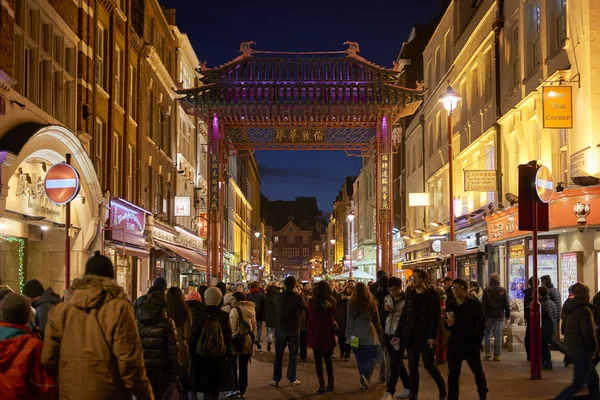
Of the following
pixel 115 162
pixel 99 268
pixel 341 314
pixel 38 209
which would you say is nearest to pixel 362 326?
pixel 341 314

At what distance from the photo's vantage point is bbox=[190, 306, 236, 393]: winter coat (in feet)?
34.1

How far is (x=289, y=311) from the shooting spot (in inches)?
541

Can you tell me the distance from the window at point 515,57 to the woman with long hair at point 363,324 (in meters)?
13.3

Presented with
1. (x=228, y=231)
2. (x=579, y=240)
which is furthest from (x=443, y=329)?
(x=228, y=231)

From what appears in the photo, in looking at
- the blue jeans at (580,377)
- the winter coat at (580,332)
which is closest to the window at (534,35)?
the winter coat at (580,332)

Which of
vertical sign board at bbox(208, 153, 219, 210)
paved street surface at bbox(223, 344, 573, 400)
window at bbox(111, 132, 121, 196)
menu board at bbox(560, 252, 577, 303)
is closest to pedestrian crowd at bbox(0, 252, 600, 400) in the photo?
paved street surface at bbox(223, 344, 573, 400)

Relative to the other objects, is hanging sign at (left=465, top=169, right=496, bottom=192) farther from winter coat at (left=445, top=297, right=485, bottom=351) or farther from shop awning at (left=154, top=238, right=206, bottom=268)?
winter coat at (left=445, top=297, right=485, bottom=351)

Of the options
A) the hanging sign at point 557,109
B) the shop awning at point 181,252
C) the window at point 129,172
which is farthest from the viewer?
the shop awning at point 181,252

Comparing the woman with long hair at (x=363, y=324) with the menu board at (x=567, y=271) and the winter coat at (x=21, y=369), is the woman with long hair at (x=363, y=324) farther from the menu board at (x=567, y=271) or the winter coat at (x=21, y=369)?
the menu board at (x=567, y=271)

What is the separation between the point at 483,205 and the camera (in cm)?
2905

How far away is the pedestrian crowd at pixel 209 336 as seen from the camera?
5.76 metres

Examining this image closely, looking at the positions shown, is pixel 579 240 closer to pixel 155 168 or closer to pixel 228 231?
pixel 155 168

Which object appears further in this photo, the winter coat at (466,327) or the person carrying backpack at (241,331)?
the person carrying backpack at (241,331)

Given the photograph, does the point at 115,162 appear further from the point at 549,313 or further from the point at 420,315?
the point at 420,315
